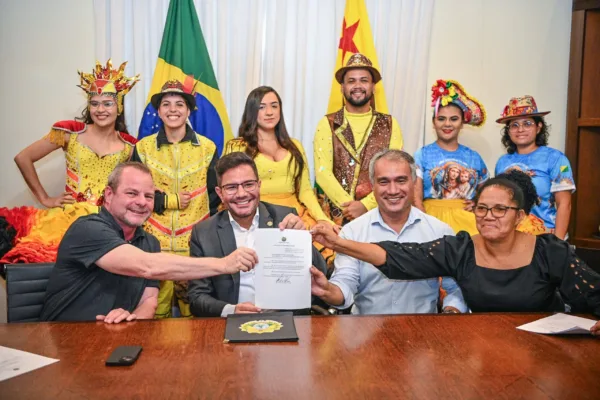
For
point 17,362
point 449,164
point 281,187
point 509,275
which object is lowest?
Result: point 17,362

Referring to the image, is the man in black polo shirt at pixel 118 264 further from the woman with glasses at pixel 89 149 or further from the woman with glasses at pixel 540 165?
the woman with glasses at pixel 540 165

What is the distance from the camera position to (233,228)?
9.37ft

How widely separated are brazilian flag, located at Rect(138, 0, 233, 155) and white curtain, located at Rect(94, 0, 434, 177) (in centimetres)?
25

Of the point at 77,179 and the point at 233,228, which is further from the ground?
the point at 77,179

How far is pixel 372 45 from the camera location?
178 inches

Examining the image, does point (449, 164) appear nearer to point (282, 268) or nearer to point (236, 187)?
point (236, 187)

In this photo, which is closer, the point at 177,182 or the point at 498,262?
the point at 498,262

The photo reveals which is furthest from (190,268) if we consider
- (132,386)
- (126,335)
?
(132,386)

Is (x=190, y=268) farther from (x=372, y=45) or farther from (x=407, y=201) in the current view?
(x=372, y=45)

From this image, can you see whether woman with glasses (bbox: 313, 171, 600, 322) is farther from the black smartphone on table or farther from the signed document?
the black smartphone on table

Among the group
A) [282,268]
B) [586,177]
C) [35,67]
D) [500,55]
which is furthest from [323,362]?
[500,55]

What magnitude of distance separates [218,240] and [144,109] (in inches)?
85.9

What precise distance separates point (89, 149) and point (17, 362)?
239 centimetres

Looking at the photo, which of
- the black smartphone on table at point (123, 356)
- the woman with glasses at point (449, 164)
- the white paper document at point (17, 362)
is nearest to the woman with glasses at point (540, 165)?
the woman with glasses at point (449, 164)
